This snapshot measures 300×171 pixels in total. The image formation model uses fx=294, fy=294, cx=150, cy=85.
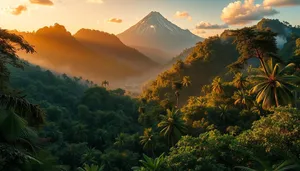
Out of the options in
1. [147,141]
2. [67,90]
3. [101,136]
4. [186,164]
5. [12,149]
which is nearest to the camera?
[12,149]

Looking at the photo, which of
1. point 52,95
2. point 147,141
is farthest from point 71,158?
point 52,95

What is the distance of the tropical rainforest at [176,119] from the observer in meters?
9.59

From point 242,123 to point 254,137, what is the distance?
5209 centimetres

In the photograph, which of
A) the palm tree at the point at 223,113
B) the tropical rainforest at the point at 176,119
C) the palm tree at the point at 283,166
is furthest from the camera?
the palm tree at the point at 223,113

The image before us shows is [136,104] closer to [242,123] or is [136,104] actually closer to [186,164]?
[242,123]

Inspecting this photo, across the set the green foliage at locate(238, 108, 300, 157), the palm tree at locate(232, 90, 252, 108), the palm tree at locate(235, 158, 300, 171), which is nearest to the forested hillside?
the palm tree at locate(232, 90, 252, 108)

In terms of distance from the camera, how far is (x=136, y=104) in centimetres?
12938

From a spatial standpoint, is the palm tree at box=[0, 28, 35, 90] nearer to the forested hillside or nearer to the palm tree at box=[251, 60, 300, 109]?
the palm tree at box=[251, 60, 300, 109]

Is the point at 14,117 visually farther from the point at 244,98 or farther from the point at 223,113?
the point at 223,113

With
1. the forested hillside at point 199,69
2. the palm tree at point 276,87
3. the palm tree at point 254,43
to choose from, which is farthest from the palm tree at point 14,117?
the forested hillside at point 199,69

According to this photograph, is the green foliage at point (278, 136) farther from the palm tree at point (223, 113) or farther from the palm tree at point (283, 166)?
the palm tree at point (223, 113)

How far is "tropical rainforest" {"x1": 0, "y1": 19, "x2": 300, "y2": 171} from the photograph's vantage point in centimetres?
959

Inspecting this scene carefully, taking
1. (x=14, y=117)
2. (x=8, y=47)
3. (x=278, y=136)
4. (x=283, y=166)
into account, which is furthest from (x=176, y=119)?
(x=14, y=117)

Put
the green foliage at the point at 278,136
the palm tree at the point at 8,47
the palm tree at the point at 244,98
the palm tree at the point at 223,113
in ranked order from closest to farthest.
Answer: the palm tree at the point at 8,47
the green foliage at the point at 278,136
the palm tree at the point at 244,98
the palm tree at the point at 223,113
